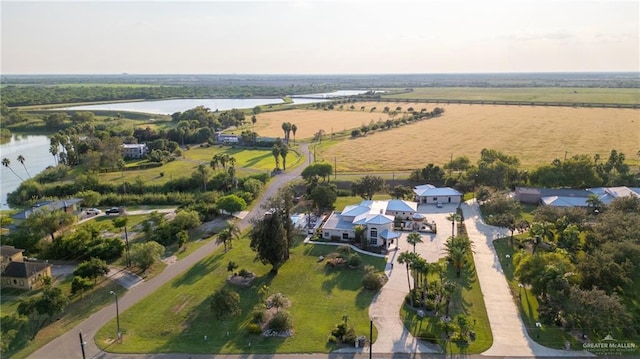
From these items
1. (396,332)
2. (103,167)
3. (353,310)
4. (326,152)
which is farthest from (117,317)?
(326,152)

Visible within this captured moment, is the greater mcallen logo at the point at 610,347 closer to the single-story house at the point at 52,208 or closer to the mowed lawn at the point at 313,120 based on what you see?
the single-story house at the point at 52,208

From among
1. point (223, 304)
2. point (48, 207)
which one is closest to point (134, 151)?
point (48, 207)

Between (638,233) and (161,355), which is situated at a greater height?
(638,233)

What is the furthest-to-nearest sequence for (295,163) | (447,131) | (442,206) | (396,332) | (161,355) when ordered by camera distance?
(447,131)
(295,163)
(442,206)
(396,332)
(161,355)

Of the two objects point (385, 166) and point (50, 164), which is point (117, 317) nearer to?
point (385, 166)

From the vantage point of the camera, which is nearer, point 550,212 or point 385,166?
point 550,212

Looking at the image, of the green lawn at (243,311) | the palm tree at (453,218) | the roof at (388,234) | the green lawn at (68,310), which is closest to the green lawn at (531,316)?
the palm tree at (453,218)

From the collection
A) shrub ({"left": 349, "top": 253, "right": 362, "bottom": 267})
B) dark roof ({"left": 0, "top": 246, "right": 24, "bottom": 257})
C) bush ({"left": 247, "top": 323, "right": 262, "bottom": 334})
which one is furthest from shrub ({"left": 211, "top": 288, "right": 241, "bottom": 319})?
dark roof ({"left": 0, "top": 246, "right": 24, "bottom": 257})
